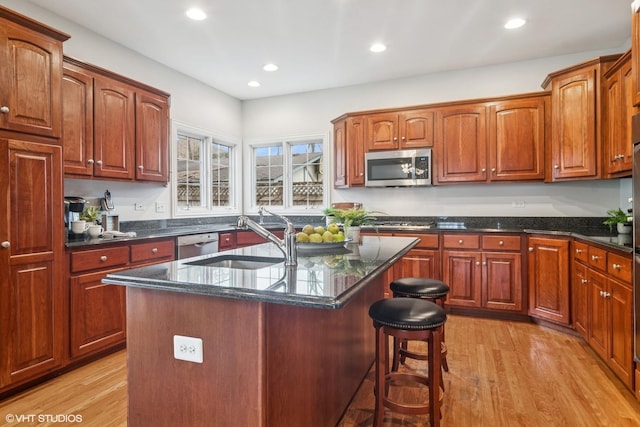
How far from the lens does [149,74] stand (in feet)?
13.2

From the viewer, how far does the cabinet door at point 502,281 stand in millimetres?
3701

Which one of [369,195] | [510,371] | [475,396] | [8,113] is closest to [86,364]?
[8,113]

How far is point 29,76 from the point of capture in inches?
93.2

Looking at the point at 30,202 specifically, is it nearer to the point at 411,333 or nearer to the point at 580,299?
the point at 411,333

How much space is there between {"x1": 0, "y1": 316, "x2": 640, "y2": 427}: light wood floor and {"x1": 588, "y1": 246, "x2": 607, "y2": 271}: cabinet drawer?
2.35ft

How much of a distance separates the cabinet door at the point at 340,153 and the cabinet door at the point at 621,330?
2.93m

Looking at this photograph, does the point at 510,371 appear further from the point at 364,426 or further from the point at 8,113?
the point at 8,113

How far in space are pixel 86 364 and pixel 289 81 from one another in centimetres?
371

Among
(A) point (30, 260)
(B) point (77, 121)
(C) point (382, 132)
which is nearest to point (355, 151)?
(C) point (382, 132)

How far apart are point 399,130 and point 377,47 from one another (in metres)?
1.00

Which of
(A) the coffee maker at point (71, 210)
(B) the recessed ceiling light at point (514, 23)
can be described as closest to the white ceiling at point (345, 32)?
(B) the recessed ceiling light at point (514, 23)

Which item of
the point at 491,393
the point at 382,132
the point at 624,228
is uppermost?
the point at 382,132

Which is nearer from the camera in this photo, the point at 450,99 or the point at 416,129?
the point at 416,129

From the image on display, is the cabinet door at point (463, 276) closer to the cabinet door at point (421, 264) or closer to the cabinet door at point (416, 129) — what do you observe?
the cabinet door at point (421, 264)
